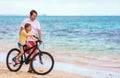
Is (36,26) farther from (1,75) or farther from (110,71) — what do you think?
(110,71)

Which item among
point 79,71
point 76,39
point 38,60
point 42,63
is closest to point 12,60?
point 38,60

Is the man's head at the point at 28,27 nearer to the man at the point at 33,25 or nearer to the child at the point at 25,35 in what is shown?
the child at the point at 25,35

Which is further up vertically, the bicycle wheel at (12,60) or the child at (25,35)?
the child at (25,35)

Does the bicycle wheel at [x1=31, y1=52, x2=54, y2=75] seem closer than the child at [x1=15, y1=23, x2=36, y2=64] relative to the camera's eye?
No

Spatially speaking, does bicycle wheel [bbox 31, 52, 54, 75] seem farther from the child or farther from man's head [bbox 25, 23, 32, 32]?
man's head [bbox 25, 23, 32, 32]

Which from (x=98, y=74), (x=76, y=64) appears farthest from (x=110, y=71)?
(x=76, y=64)

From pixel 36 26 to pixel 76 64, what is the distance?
4.34 m

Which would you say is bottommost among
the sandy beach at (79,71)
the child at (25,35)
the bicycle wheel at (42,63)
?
the sandy beach at (79,71)

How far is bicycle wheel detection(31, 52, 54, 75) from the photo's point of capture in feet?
30.6

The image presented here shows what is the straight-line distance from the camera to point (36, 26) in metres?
9.31

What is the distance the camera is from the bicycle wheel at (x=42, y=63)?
9320mm

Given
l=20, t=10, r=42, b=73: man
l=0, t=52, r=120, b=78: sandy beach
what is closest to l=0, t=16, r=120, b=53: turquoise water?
l=0, t=52, r=120, b=78: sandy beach

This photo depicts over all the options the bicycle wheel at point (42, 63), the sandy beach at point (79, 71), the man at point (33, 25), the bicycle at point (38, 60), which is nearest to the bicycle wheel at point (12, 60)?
the bicycle at point (38, 60)

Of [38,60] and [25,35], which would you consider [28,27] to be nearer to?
[25,35]
